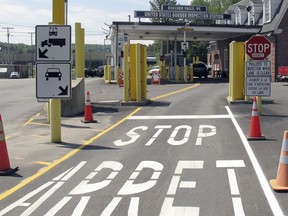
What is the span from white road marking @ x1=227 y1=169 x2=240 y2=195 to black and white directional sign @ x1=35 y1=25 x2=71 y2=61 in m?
5.07

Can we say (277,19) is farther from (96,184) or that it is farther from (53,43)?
(96,184)

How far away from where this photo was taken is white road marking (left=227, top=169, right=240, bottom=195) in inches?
278

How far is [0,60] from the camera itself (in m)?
146

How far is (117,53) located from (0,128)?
29.4 m

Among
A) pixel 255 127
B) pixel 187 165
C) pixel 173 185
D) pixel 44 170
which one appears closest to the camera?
pixel 173 185

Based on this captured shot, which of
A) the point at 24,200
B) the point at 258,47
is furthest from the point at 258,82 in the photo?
the point at 24,200

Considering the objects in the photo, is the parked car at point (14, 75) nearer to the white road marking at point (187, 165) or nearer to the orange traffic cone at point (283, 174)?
the white road marking at point (187, 165)

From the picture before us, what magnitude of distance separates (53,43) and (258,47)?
7.04 m

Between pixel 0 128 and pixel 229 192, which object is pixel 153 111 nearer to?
pixel 0 128

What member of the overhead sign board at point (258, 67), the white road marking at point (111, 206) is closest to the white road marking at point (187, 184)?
the white road marking at point (111, 206)

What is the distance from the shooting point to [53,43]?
11.4 metres

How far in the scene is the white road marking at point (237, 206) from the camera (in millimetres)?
6023

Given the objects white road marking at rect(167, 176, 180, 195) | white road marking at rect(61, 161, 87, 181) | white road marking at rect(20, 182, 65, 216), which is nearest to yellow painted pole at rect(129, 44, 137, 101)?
white road marking at rect(61, 161, 87, 181)

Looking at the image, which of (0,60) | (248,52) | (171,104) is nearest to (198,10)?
(171,104)
